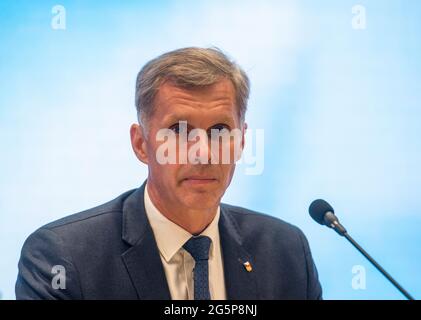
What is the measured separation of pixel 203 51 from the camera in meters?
2.07

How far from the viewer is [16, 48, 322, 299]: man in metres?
1.95

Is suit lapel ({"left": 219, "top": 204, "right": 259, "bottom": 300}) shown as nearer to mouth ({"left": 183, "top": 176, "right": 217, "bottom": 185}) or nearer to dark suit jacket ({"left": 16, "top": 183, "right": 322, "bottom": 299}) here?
dark suit jacket ({"left": 16, "top": 183, "right": 322, "bottom": 299})

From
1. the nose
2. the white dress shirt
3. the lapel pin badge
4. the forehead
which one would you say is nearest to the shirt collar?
the white dress shirt

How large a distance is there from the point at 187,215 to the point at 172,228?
67 mm

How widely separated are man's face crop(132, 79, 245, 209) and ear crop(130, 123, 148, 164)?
0.07 metres

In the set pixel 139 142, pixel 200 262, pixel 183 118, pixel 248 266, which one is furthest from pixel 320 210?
pixel 139 142

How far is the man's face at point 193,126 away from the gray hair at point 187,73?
0.08 feet

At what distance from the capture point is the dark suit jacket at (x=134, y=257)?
194 centimetres

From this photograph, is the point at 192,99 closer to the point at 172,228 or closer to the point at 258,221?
the point at 172,228

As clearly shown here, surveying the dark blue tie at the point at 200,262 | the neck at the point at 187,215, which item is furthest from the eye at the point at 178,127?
the dark blue tie at the point at 200,262

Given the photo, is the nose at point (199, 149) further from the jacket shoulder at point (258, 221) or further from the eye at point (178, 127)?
the jacket shoulder at point (258, 221)
